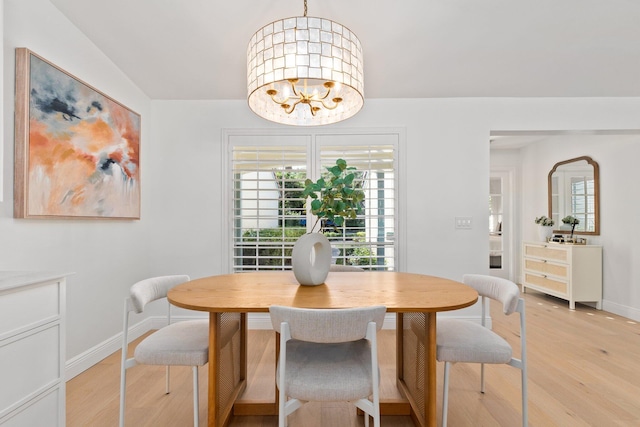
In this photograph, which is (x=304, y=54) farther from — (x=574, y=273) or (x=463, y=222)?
(x=574, y=273)

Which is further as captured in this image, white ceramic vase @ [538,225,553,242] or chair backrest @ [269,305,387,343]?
white ceramic vase @ [538,225,553,242]

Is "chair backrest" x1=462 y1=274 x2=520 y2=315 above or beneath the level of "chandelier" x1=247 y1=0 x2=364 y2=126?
beneath

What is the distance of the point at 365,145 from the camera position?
136 inches

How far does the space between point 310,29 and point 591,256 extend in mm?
4591

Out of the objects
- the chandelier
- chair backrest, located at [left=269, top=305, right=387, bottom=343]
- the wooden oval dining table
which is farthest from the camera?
the chandelier

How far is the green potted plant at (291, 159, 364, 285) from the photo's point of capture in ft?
5.77

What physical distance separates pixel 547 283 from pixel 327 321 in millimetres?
4678

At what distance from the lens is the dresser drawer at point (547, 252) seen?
173 inches

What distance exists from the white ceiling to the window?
1.86 feet

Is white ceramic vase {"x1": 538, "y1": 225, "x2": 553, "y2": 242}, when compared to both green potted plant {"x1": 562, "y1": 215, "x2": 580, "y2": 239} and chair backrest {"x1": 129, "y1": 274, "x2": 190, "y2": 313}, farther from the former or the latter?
chair backrest {"x1": 129, "y1": 274, "x2": 190, "y2": 313}

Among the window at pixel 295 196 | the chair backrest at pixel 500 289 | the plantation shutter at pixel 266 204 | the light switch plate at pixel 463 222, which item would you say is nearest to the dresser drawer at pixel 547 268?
the light switch plate at pixel 463 222

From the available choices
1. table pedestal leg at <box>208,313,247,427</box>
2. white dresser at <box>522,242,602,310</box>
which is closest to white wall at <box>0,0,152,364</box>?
table pedestal leg at <box>208,313,247,427</box>

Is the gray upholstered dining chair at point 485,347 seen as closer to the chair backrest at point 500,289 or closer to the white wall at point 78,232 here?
the chair backrest at point 500,289

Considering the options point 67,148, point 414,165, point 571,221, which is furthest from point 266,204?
point 571,221
